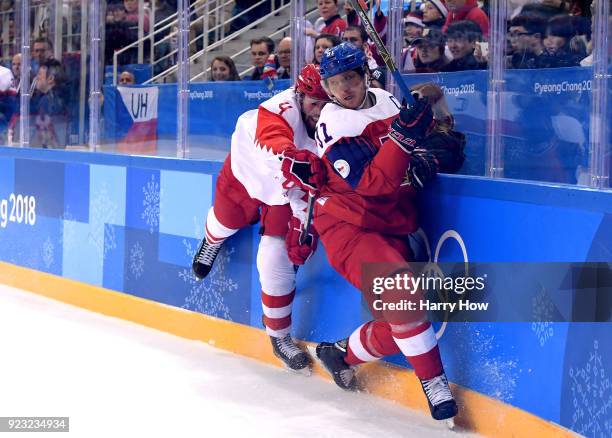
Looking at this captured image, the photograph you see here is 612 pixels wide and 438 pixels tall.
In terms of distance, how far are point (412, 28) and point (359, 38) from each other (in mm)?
317

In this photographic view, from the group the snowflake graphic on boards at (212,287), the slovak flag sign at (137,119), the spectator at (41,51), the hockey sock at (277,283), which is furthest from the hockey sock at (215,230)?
the spectator at (41,51)

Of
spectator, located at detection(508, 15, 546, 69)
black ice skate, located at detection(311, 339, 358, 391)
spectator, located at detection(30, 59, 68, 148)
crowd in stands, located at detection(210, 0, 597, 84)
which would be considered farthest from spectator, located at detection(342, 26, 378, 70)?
spectator, located at detection(30, 59, 68, 148)

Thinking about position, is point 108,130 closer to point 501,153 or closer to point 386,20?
point 386,20

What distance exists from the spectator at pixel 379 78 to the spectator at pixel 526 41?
2.23 feet

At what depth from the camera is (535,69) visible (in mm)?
3455

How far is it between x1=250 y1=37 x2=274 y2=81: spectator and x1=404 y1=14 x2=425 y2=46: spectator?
85 cm

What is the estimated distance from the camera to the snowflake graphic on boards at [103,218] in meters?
5.66

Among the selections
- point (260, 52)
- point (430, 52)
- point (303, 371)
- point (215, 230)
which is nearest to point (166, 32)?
point (260, 52)

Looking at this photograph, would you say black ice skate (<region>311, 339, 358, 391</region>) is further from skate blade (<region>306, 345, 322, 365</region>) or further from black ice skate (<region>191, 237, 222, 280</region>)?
black ice skate (<region>191, 237, 222, 280</region>)

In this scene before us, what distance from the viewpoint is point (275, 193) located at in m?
4.28

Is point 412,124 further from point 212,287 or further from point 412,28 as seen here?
point 212,287

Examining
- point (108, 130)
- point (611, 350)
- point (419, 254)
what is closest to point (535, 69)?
point (419, 254)

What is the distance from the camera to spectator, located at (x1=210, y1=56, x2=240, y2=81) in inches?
195

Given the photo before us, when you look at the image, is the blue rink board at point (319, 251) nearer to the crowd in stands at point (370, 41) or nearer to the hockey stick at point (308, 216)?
the hockey stick at point (308, 216)
